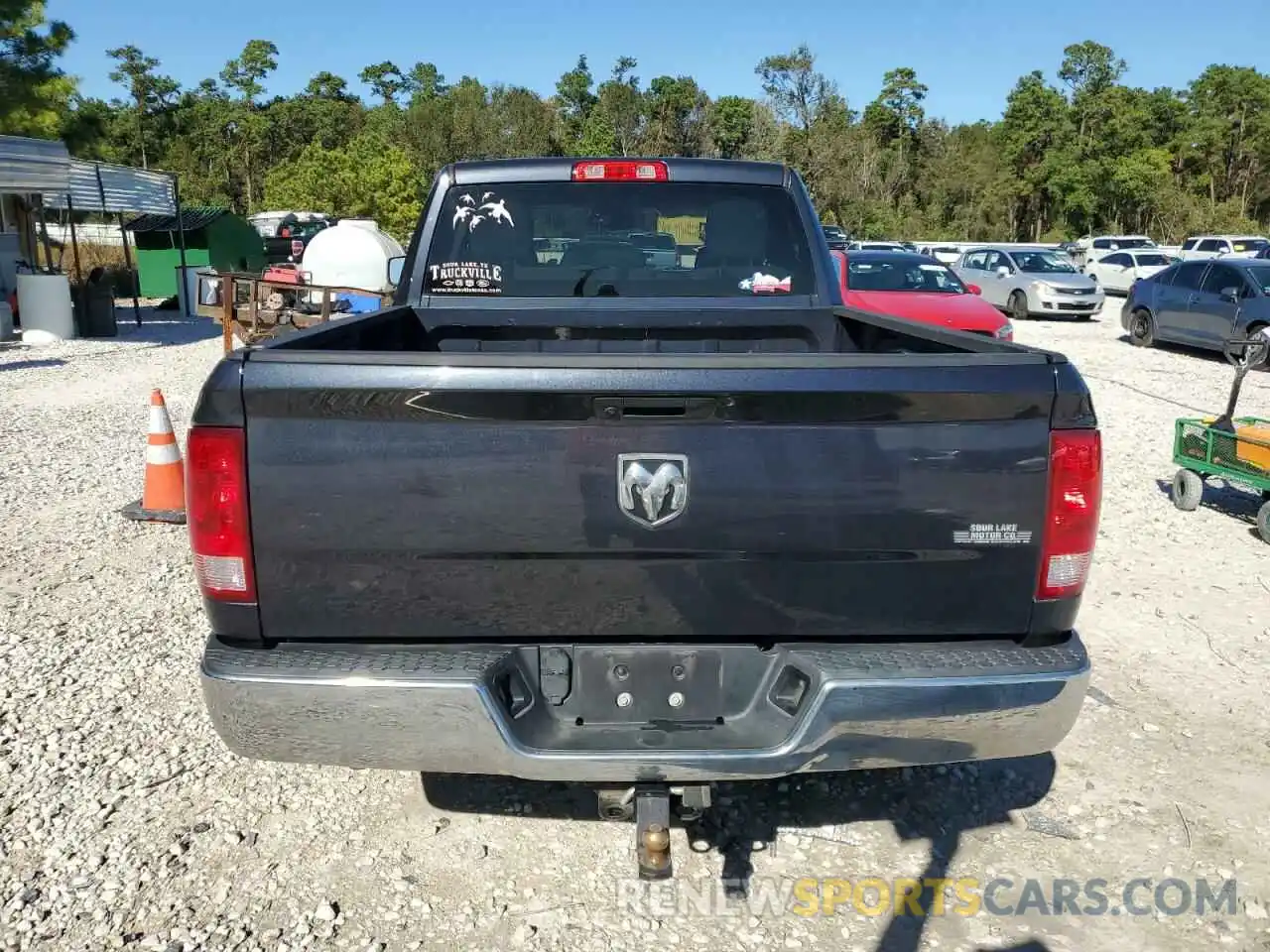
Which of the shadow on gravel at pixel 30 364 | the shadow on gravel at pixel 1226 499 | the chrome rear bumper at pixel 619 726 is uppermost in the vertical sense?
the chrome rear bumper at pixel 619 726

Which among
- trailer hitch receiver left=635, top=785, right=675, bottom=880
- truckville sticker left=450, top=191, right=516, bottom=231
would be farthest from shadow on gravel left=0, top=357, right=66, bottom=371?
trailer hitch receiver left=635, top=785, right=675, bottom=880

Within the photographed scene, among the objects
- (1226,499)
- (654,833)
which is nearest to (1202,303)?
(1226,499)

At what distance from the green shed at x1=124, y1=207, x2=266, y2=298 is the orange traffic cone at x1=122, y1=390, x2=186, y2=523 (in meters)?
20.6

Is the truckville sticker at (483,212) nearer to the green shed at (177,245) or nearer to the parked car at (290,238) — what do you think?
the green shed at (177,245)

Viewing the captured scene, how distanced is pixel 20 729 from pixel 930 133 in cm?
7744

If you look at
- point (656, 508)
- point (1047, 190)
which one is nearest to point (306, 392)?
point (656, 508)

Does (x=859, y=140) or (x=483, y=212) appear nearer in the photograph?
(x=483, y=212)

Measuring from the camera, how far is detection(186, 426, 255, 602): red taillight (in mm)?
2479

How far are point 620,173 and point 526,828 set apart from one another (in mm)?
→ 2676

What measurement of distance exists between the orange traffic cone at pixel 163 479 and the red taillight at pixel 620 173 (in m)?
3.79

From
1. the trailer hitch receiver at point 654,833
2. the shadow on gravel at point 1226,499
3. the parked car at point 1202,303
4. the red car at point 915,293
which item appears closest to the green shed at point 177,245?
the red car at point 915,293

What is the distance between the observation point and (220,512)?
8.25 feet

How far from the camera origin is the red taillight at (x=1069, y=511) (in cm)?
254

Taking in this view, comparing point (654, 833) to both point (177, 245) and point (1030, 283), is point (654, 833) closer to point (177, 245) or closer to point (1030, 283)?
point (1030, 283)
